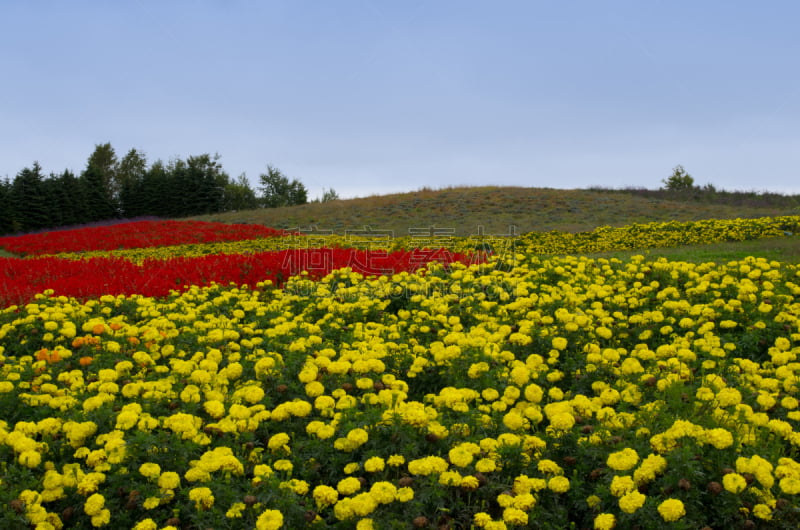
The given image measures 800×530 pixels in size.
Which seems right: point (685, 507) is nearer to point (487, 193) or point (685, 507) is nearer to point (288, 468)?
point (288, 468)

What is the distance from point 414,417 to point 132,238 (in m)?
19.3

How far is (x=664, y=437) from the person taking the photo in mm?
2861

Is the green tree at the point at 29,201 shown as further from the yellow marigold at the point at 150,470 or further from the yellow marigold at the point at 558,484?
the yellow marigold at the point at 558,484

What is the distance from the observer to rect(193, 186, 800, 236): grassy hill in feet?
77.0

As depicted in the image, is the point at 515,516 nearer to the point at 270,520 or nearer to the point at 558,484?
the point at 558,484

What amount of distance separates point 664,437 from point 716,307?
11.6 ft

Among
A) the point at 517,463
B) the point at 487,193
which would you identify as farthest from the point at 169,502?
the point at 487,193

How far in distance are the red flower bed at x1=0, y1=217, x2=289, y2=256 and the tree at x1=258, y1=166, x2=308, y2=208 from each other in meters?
31.6

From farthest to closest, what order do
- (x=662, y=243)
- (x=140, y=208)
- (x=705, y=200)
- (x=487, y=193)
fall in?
1. (x=140, y=208)
2. (x=487, y=193)
3. (x=705, y=200)
4. (x=662, y=243)

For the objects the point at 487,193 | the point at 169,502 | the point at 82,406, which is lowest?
the point at 169,502

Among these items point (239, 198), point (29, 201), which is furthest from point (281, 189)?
point (29, 201)

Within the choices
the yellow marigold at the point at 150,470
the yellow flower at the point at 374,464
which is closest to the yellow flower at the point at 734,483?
the yellow flower at the point at 374,464

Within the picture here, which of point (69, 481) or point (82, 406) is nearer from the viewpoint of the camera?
point (69, 481)

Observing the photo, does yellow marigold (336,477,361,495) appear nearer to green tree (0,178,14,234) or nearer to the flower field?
the flower field
